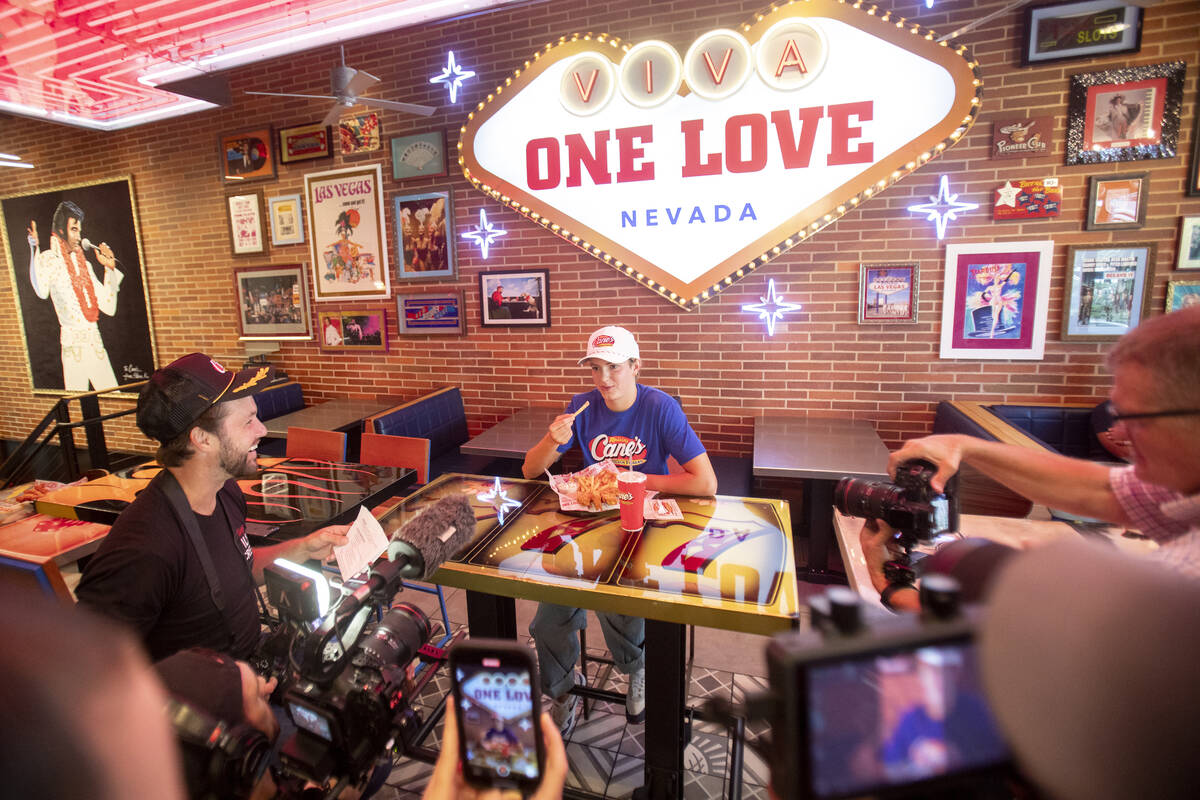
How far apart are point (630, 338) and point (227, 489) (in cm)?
161

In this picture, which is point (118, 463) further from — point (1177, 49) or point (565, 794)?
point (1177, 49)

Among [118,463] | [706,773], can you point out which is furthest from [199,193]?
[706,773]

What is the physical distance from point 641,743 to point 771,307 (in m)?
2.74

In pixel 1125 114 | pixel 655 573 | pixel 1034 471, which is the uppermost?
pixel 1125 114

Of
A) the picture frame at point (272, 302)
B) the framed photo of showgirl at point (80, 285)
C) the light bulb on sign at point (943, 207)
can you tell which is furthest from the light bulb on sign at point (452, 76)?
the framed photo of showgirl at point (80, 285)

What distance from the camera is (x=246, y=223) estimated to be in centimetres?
507

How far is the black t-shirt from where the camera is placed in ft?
4.26

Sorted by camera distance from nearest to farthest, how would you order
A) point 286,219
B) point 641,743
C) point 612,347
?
point 641,743 → point 612,347 → point 286,219

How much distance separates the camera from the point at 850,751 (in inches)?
Result: 16.6

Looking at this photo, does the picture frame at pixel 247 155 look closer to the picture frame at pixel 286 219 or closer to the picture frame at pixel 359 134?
the picture frame at pixel 286 219

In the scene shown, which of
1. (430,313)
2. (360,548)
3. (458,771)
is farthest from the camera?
(430,313)

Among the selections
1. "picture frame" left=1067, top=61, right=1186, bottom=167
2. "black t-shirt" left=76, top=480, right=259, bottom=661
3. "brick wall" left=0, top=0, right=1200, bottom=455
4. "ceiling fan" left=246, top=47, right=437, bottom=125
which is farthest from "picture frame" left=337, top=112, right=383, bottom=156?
"picture frame" left=1067, top=61, right=1186, bottom=167

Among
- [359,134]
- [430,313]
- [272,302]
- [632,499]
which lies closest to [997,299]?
[632,499]

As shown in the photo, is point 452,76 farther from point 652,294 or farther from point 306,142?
point 652,294
